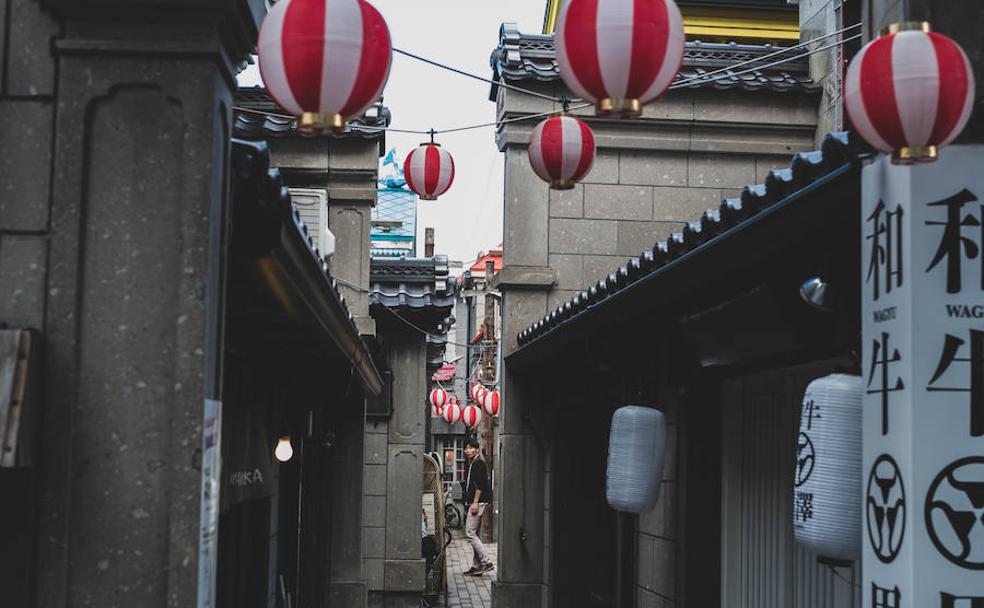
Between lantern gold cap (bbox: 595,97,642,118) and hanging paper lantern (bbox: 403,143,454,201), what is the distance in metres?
6.71

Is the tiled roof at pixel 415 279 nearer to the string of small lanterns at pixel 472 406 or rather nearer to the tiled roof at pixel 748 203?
the string of small lanterns at pixel 472 406

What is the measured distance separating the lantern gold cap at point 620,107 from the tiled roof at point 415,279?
14.6 m

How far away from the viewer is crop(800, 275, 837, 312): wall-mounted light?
6.04 metres

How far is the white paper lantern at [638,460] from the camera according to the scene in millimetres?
9156

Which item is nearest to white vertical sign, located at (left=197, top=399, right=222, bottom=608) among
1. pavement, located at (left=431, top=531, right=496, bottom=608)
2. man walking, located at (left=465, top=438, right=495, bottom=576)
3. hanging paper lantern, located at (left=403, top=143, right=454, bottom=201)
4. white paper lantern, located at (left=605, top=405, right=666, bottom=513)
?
white paper lantern, located at (left=605, top=405, right=666, bottom=513)

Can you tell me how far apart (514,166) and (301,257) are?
10929 mm

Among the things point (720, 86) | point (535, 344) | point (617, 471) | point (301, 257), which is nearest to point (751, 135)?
point (720, 86)

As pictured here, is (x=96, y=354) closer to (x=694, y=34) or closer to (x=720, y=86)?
(x=720, y=86)

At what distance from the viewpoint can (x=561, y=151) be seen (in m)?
10.4

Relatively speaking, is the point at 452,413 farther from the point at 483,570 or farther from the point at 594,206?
the point at 594,206

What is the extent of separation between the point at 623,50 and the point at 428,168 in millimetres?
6946

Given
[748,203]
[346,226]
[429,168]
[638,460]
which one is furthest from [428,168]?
[748,203]

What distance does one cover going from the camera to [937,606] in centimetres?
491

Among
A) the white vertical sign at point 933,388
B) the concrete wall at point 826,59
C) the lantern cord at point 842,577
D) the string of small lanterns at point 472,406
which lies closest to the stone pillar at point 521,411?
the concrete wall at point 826,59
